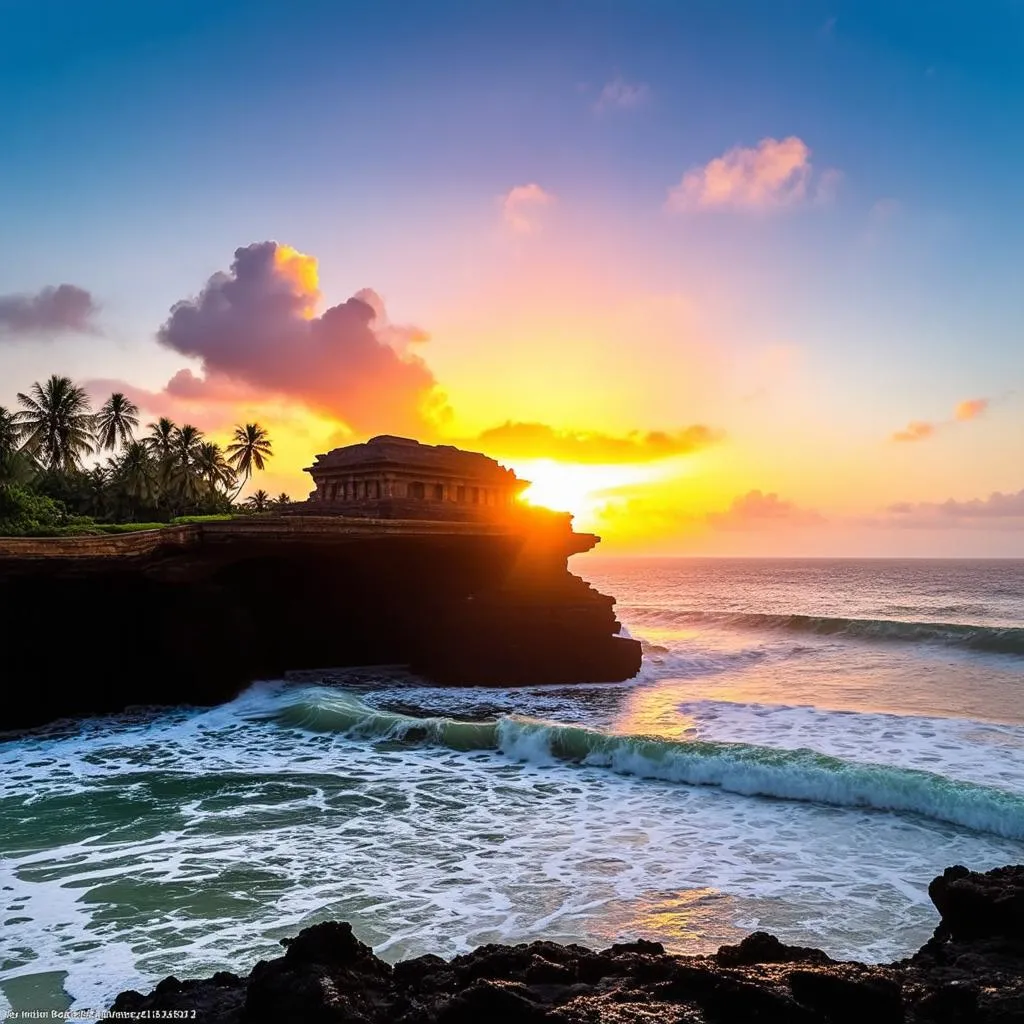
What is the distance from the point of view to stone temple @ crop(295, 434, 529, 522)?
28.2m

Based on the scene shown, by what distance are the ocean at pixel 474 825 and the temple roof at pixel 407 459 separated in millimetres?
12524

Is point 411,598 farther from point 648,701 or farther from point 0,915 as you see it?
point 0,915

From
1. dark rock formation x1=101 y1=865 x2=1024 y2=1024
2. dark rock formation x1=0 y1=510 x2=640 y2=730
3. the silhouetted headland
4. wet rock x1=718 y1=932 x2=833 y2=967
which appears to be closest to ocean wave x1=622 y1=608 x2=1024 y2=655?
the silhouetted headland

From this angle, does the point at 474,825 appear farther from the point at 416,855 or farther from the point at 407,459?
the point at 407,459

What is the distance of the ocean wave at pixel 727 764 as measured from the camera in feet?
33.6

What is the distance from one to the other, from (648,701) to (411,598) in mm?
8037

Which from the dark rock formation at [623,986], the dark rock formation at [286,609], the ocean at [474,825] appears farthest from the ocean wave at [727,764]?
the dark rock formation at [623,986]

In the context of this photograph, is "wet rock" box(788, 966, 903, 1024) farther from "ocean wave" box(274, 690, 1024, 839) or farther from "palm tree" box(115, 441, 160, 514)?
"palm tree" box(115, 441, 160, 514)

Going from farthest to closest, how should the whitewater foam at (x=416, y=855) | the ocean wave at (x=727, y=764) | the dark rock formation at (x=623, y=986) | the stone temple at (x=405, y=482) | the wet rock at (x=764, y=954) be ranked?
the stone temple at (x=405, y=482)
the ocean wave at (x=727, y=764)
the whitewater foam at (x=416, y=855)
the wet rock at (x=764, y=954)
the dark rock formation at (x=623, y=986)

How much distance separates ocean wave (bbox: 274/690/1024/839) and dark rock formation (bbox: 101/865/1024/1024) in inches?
257

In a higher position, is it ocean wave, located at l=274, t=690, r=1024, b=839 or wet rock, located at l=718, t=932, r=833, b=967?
wet rock, located at l=718, t=932, r=833, b=967

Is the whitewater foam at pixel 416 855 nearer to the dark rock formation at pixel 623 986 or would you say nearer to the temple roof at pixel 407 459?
the dark rock formation at pixel 623 986

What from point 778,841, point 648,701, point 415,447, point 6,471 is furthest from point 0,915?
point 6,471

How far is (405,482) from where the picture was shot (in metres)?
31.1
